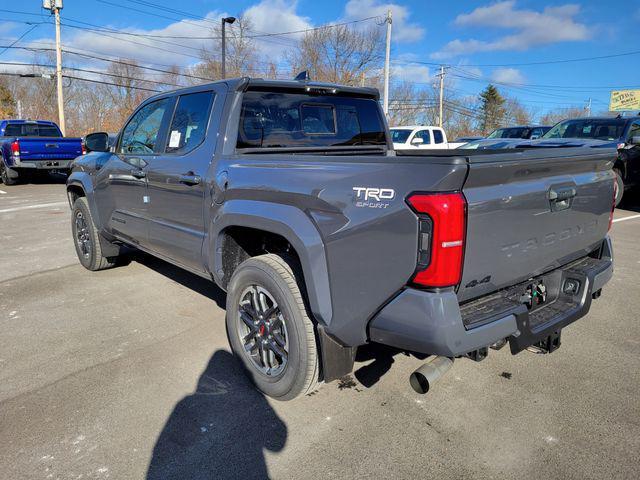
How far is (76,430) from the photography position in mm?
2641

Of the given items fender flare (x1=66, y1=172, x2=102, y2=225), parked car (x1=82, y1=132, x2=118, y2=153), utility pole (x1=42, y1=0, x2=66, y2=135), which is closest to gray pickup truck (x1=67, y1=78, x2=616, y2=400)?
parked car (x1=82, y1=132, x2=118, y2=153)

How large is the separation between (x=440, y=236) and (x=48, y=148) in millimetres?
14802

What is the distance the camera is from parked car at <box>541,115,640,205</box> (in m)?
9.90

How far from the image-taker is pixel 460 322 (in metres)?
2.07

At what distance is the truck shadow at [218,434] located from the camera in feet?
7.68

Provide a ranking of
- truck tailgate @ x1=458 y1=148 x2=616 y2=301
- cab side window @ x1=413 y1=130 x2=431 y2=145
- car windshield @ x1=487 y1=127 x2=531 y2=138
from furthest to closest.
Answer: car windshield @ x1=487 y1=127 x2=531 y2=138
cab side window @ x1=413 y1=130 x2=431 y2=145
truck tailgate @ x1=458 y1=148 x2=616 y2=301

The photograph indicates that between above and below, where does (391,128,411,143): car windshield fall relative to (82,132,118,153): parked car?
above

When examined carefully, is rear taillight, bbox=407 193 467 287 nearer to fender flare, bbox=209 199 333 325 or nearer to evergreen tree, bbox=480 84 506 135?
fender flare, bbox=209 199 333 325

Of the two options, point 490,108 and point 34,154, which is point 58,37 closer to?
point 34,154

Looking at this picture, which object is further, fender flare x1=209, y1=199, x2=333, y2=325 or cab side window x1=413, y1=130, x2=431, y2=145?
cab side window x1=413, y1=130, x2=431, y2=145

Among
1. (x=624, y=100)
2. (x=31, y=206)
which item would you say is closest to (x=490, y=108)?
(x=624, y=100)

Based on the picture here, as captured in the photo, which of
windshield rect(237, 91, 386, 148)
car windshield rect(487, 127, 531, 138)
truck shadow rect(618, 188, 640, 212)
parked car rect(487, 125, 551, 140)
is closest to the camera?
windshield rect(237, 91, 386, 148)

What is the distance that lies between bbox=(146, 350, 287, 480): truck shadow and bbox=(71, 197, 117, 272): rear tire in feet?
9.73

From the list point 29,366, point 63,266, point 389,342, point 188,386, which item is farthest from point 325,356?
point 63,266
